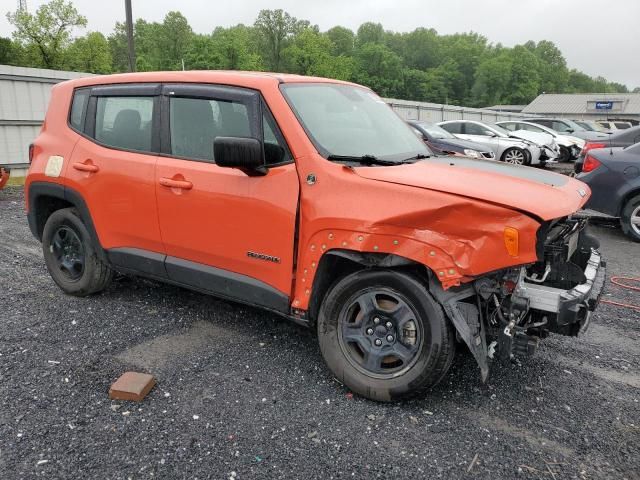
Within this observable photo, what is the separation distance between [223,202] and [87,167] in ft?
4.77

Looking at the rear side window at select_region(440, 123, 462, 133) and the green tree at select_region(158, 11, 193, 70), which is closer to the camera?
the rear side window at select_region(440, 123, 462, 133)

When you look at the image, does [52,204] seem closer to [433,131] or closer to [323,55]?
[433,131]

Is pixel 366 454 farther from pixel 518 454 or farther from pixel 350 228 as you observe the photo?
pixel 350 228

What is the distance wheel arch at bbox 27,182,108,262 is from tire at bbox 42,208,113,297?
0.10 metres

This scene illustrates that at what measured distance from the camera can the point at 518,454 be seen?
279cm

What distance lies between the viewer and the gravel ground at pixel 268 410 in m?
2.69

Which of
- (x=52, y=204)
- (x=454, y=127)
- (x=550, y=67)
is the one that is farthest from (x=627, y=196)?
(x=550, y=67)

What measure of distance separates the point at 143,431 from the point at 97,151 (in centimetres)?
239

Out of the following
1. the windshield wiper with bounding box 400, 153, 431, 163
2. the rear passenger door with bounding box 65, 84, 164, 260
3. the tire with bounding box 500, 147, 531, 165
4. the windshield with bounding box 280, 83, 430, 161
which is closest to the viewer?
the windshield with bounding box 280, 83, 430, 161

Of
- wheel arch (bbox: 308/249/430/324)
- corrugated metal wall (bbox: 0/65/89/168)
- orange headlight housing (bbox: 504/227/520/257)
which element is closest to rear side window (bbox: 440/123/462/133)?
corrugated metal wall (bbox: 0/65/89/168)

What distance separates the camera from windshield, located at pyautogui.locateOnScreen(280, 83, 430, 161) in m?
3.48

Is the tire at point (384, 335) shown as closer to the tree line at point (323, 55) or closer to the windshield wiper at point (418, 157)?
the windshield wiper at point (418, 157)

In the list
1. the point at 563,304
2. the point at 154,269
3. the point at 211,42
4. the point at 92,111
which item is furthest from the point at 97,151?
the point at 211,42

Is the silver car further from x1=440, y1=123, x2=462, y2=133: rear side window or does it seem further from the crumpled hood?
the crumpled hood
